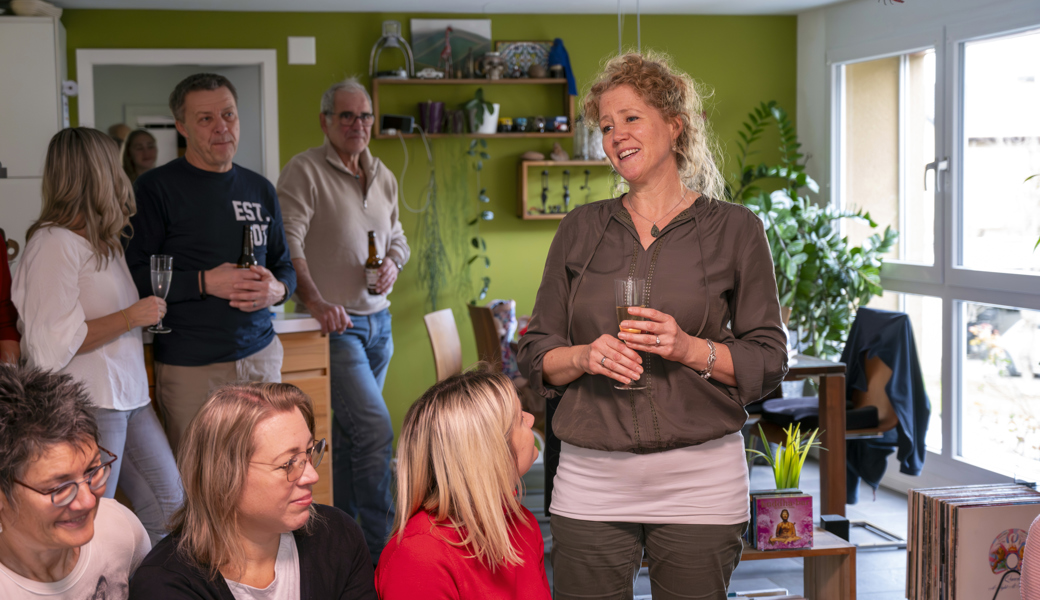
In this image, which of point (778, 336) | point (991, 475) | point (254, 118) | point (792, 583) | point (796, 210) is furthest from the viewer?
point (254, 118)

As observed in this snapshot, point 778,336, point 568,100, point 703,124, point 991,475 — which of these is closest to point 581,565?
point 778,336

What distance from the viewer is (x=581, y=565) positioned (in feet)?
5.26

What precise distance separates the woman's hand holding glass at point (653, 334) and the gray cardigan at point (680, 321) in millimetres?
117

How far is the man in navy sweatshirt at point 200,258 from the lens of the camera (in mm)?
2393

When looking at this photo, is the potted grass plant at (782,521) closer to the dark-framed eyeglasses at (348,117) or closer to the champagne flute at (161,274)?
the champagne flute at (161,274)

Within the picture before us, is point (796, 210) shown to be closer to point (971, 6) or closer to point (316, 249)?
point (971, 6)

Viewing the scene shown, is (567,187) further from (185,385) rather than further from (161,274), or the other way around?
(161,274)

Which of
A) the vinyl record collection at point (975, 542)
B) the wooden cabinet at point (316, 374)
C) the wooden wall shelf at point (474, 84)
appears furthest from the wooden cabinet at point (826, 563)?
the wooden wall shelf at point (474, 84)

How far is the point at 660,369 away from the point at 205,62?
13.9 ft

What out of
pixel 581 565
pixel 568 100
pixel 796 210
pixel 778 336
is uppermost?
pixel 568 100

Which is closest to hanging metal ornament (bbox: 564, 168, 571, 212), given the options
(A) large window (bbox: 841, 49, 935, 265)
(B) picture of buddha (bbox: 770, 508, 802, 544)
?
(A) large window (bbox: 841, 49, 935, 265)

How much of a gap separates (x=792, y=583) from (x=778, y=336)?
1.98 m

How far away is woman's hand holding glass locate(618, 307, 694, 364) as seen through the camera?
1.45m

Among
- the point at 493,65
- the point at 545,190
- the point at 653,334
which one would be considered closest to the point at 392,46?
the point at 493,65
